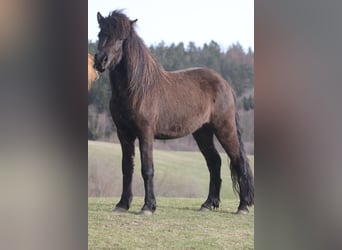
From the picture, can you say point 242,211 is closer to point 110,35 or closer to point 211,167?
point 211,167

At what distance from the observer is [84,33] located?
3066 mm

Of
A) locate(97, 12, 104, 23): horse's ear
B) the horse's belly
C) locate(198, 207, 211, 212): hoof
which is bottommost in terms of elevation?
locate(198, 207, 211, 212): hoof

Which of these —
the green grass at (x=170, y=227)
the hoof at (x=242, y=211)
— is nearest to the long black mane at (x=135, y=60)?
the green grass at (x=170, y=227)

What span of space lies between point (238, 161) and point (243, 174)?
7cm

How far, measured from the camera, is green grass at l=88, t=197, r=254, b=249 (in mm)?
3062

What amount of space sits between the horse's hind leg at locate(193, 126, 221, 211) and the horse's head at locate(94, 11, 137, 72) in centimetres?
58

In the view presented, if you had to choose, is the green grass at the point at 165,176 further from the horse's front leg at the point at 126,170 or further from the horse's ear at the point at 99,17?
the horse's ear at the point at 99,17

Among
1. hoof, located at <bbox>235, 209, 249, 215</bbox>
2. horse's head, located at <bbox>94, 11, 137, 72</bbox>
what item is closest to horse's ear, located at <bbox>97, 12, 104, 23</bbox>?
horse's head, located at <bbox>94, 11, 137, 72</bbox>

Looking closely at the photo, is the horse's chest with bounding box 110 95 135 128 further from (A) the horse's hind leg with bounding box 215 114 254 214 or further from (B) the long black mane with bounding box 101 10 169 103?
(A) the horse's hind leg with bounding box 215 114 254 214

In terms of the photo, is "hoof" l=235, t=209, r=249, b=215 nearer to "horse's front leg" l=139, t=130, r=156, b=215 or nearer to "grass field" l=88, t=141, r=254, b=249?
"grass field" l=88, t=141, r=254, b=249

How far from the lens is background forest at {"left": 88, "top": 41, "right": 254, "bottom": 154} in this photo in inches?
121

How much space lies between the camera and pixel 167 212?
10.2 feet

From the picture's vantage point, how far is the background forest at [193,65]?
121 inches

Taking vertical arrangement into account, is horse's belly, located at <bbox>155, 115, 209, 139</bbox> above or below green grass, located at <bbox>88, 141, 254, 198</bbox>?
above
